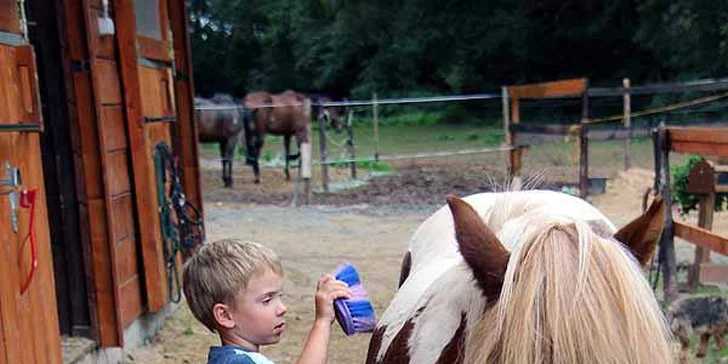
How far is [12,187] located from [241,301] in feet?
5.68

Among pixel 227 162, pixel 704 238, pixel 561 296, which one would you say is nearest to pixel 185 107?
pixel 704 238

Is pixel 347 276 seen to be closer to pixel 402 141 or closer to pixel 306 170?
pixel 306 170

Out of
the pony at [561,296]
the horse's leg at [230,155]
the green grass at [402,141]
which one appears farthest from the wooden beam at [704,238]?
the green grass at [402,141]

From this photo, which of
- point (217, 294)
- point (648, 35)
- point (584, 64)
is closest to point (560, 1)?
point (584, 64)

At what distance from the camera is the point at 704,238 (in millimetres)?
4426

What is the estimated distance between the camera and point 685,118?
744 inches

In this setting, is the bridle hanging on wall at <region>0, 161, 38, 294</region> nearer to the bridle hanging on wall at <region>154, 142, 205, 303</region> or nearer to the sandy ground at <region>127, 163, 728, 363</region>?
the sandy ground at <region>127, 163, 728, 363</region>

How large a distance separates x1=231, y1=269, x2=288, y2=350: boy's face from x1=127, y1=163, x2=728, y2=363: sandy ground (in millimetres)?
2958

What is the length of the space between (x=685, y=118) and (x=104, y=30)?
55.7 ft

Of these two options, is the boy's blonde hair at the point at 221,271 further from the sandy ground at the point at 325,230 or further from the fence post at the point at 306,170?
the fence post at the point at 306,170

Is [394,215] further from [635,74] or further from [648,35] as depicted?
[635,74]

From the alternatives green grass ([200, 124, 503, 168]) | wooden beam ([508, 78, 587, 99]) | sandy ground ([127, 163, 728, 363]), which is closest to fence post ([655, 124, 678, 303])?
sandy ground ([127, 163, 728, 363])

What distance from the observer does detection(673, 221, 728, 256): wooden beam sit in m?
4.16

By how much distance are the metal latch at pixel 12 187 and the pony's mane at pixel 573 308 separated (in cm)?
213
